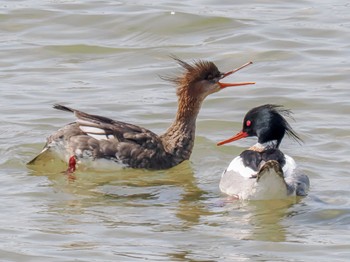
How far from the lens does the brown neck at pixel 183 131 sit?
1191 cm

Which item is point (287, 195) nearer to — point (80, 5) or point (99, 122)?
point (99, 122)

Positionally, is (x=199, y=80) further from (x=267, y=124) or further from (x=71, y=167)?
(x=71, y=167)

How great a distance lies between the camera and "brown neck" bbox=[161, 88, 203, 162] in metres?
11.9

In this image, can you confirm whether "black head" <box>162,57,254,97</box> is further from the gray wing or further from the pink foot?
the pink foot

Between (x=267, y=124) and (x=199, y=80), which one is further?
(x=199, y=80)

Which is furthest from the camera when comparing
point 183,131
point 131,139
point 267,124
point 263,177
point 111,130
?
point 183,131

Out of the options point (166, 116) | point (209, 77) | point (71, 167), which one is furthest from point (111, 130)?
point (166, 116)

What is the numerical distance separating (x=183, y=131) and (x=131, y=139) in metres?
0.77

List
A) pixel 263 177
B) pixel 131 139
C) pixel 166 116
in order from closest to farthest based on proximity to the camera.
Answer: pixel 263 177 < pixel 131 139 < pixel 166 116

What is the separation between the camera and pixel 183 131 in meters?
12.1

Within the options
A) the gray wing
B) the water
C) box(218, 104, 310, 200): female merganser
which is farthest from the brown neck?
box(218, 104, 310, 200): female merganser

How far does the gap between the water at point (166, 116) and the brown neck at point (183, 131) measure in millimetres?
164

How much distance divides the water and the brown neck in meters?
0.16

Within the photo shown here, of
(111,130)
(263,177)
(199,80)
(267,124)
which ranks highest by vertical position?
(199,80)
